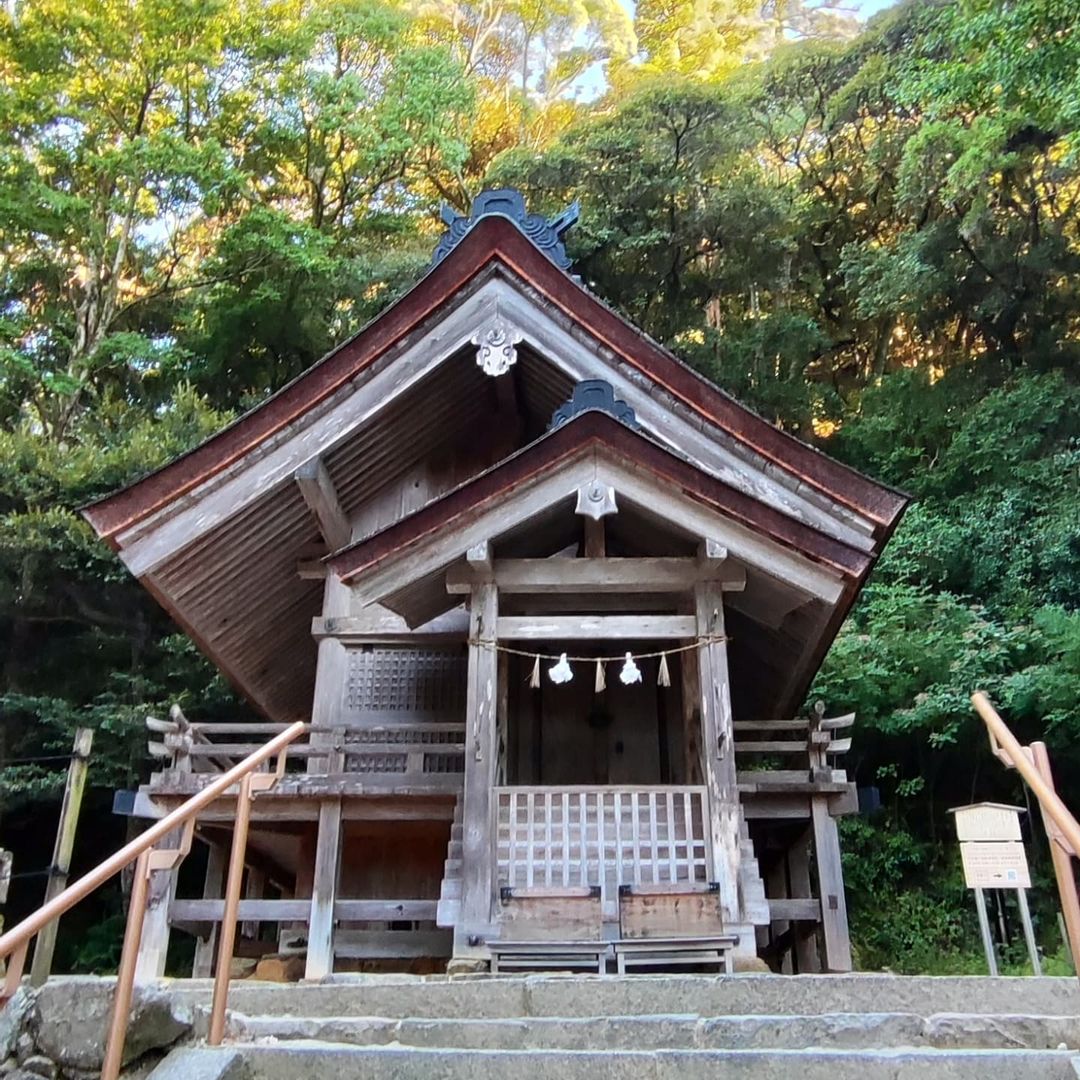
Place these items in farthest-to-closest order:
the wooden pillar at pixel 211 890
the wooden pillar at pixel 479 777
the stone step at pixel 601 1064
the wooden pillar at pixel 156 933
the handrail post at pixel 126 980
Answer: the wooden pillar at pixel 211 890
the wooden pillar at pixel 156 933
the wooden pillar at pixel 479 777
the stone step at pixel 601 1064
the handrail post at pixel 126 980

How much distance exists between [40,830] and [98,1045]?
1645cm

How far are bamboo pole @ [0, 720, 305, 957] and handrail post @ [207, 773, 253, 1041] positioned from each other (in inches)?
5.2

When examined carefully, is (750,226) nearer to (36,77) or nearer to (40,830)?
(36,77)

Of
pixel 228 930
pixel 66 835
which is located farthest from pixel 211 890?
pixel 228 930

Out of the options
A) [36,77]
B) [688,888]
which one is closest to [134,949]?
[688,888]

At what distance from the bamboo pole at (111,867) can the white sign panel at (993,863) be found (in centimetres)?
658

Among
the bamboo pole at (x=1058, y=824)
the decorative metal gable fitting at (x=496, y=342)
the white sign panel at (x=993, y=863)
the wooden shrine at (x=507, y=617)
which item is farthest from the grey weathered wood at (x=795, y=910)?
the decorative metal gable fitting at (x=496, y=342)

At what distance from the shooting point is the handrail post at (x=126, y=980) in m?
3.05

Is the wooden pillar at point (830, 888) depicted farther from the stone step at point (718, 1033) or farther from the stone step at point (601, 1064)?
the stone step at point (601, 1064)

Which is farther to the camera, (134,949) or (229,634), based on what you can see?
(229,634)

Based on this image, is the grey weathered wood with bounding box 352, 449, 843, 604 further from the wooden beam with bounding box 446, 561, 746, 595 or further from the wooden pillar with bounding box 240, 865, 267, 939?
the wooden pillar with bounding box 240, 865, 267, 939

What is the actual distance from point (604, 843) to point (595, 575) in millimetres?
2044

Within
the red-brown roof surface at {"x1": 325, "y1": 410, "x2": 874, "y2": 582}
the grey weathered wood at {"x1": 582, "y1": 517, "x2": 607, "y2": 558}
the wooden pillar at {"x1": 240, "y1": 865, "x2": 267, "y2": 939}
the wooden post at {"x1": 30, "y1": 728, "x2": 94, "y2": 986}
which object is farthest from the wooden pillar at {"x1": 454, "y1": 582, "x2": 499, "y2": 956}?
the wooden pillar at {"x1": 240, "y1": 865, "x2": 267, "y2": 939}

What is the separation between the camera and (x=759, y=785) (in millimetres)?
8359
